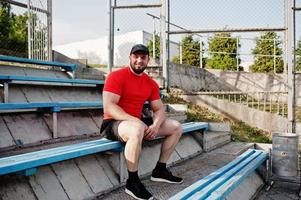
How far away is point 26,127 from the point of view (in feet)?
10.4

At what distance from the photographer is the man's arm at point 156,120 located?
2875 millimetres

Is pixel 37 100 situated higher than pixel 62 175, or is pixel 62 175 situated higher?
pixel 37 100

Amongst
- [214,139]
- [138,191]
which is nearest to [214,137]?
[214,139]

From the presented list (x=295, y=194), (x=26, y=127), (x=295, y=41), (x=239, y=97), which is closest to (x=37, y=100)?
(x=26, y=127)

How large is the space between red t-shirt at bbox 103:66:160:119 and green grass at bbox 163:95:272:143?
2426mm

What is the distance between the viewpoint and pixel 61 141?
128 inches

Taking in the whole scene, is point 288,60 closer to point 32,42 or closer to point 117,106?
point 117,106

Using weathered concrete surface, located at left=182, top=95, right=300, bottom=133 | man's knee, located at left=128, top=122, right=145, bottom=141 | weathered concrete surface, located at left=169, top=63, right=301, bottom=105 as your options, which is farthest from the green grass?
man's knee, located at left=128, top=122, right=145, bottom=141

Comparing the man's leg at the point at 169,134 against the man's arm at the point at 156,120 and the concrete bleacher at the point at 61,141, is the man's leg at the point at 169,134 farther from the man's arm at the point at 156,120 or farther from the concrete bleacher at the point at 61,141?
the concrete bleacher at the point at 61,141

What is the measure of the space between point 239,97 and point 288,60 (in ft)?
3.57

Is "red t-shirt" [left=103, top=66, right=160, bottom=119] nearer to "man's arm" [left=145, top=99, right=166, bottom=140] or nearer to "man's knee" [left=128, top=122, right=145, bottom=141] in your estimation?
"man's arm" [left=145, top=99, right=166, bottom=140]

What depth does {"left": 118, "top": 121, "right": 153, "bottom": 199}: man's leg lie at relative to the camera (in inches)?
96.4

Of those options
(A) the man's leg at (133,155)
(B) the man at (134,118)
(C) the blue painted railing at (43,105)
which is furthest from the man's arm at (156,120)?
(C) the blue painted railing at (43,105)

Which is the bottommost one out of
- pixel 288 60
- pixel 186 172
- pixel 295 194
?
pixel 295 194
